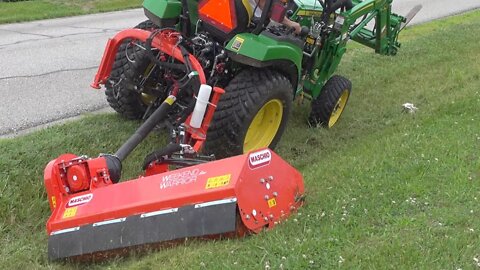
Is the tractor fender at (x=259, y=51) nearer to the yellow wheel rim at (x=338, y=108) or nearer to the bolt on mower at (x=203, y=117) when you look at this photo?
the bolt on mower at (x=203, y=117)

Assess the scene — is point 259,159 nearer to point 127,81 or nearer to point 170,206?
point 170,206

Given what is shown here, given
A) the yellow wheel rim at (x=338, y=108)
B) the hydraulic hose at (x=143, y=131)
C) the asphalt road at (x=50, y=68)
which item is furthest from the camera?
the asphalt road at (x=50, y=68)

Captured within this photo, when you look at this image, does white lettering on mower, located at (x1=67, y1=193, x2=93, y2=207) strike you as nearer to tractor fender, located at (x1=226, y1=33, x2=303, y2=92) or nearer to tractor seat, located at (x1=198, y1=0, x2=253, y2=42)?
tractor fender, located at (x1=226, y1=33, x2=303, y2=92)

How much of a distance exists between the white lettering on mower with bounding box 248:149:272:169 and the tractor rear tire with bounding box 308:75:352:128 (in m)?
2.52

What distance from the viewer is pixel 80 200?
3818 mm

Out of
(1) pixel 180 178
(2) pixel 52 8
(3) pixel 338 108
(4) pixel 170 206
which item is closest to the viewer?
(4) pixel 170 206

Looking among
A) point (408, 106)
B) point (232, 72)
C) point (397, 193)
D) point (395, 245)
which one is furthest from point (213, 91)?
point (408, 106)

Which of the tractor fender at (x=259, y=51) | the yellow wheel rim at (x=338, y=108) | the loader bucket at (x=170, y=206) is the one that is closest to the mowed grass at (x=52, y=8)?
the yellow wheel rim at (x=338, y=108)

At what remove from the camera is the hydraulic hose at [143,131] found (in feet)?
13.8

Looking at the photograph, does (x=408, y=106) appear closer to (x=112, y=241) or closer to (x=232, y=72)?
(x=232, y=72)

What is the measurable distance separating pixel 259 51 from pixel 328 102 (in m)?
1.71

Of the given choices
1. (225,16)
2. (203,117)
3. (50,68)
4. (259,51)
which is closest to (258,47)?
(259,51)

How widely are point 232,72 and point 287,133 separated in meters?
1.34

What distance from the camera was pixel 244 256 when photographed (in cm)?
330
